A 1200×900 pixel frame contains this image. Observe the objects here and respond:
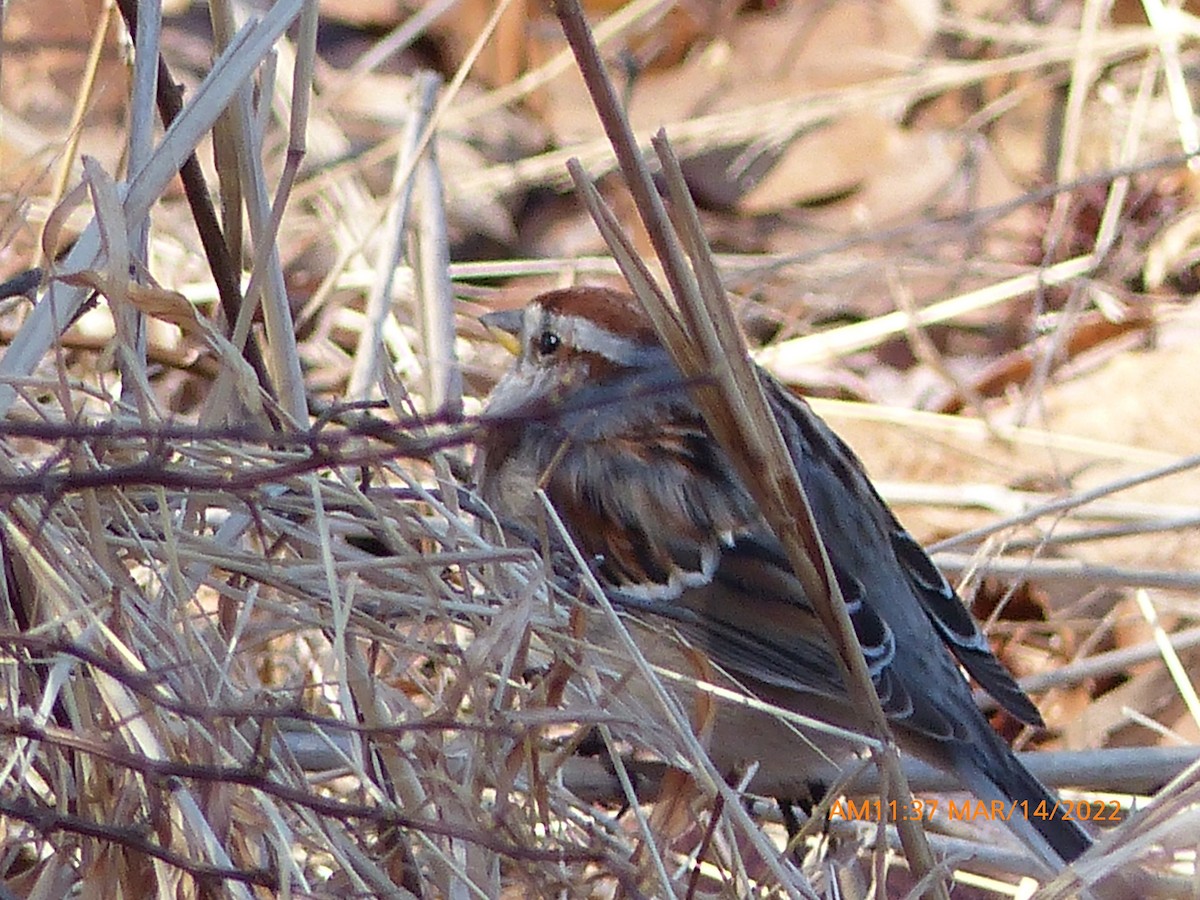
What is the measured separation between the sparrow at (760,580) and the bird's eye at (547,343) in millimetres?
87

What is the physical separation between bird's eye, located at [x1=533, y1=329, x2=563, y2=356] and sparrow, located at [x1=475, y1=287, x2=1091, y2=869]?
87mm

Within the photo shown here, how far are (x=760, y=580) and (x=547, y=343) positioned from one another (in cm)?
63

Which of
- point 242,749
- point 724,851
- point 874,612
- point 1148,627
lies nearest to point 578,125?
point 1148,627

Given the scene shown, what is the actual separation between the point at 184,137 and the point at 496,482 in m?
1.04

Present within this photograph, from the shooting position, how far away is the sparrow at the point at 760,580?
2.36 m

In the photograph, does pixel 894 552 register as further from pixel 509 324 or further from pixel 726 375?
pixel 726 375

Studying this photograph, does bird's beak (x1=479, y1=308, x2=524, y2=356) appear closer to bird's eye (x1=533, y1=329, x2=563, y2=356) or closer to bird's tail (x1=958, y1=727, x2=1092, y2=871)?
bird's eye (x1=533, y1=329, x2=563, y2=356)

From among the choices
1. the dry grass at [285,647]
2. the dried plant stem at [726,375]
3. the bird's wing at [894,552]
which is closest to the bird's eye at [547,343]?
the dry grass at [285,647]

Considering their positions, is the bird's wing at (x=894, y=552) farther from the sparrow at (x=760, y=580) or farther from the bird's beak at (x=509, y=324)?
the bird's beak at (x=509, y=324)

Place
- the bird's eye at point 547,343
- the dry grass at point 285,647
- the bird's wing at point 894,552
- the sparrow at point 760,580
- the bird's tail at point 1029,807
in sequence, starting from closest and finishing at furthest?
the dry grass at point 285,647, the bird's tail at point 1029,807, the sparrow at point 760,580, the bird's wing at point 894,552, the bird's eye at point 547,343

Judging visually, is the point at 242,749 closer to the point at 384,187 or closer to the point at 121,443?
the point at 121,443

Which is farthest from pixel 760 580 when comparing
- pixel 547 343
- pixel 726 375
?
pixel 726 375

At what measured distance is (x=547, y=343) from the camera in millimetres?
2910

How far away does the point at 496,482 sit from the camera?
8.87ft
